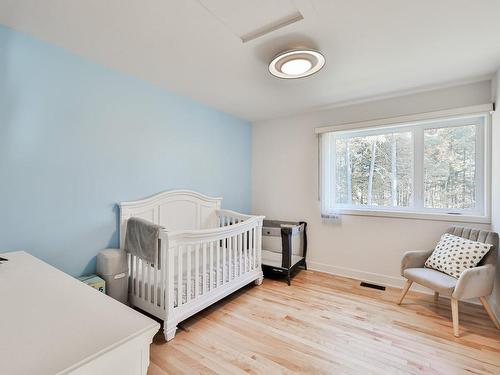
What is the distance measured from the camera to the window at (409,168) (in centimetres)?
254

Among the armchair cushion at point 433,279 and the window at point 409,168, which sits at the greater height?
the window at point 409,168

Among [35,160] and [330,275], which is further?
[330,275]

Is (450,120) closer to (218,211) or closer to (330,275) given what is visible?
(330,275)

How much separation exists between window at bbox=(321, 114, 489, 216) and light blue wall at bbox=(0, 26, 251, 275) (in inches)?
81.5

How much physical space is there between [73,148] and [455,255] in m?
3.42

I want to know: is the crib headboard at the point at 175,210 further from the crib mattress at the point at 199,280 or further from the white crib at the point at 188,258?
the crib mattress at the point at 199,280

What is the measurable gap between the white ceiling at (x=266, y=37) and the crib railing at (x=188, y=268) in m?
1.44

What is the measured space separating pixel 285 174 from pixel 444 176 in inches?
73.9

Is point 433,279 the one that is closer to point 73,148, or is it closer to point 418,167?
point 418,167

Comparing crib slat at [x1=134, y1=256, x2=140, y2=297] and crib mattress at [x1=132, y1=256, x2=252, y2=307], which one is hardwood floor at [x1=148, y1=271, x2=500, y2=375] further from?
crib slat at [x1=134, y1=256, x2=140, y2=297]

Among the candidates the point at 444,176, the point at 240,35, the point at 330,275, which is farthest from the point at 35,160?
the point at 444,176

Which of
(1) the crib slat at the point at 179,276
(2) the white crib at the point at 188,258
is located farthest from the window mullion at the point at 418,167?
(1) the crib slat at the point at 179,276

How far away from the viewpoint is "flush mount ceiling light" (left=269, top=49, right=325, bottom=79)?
5.79 ft

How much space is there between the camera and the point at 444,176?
2654 millimetres
